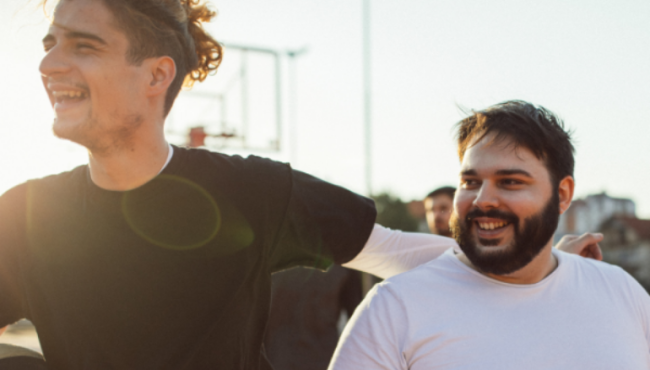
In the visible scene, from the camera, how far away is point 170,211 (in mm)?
1976

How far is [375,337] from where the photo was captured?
202cm

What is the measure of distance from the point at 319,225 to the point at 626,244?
37.2 metres

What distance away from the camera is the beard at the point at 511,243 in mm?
2223

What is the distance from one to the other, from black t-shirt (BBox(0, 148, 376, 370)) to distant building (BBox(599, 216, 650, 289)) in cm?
3354

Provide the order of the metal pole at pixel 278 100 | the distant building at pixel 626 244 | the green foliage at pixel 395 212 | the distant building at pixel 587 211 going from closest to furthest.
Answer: the metal pole at pixel 278 100
the green foliage at pixel 395 212
the distant building at pixel 626 244
the distant building at pixel 587 211

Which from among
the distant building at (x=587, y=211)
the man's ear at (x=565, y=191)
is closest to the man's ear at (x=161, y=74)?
the man's ear at (x=565, y=191)

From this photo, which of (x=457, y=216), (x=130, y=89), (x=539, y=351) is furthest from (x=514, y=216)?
(x=130, y=89)

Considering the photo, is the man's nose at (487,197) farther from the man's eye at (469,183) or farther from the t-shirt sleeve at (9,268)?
the t-shirt sleeve at (9,268)

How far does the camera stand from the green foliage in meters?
31.4

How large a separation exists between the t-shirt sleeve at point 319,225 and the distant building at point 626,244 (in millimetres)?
33309

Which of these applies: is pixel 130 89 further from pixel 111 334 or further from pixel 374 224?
pixel 374 224

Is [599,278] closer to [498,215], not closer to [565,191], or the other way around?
[565,191]

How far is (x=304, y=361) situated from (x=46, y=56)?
10.2 ft

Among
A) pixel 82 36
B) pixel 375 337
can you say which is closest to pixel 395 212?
pixel 375 337
